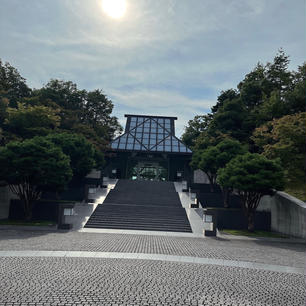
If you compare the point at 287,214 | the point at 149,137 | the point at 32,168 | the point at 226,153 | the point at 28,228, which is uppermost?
the point at 149,137

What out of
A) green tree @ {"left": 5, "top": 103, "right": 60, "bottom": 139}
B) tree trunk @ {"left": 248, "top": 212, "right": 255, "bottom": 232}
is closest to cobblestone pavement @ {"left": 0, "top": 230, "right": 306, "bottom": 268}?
tree trunk @ {"left": 248, "top": 212, "right": 255, "bottom": 232}

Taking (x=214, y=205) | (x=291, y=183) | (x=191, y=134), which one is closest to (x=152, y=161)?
(x=191, y=134)

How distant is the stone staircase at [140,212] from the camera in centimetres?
1808

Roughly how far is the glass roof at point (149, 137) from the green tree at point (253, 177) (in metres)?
20.9

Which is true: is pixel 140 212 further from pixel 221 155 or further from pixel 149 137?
pixel 149 137

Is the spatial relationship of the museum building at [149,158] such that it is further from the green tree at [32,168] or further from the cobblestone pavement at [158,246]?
the cobblestone pavement at [158,246]

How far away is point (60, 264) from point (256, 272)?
23.0ft

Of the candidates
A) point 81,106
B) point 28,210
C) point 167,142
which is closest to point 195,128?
point 167,142

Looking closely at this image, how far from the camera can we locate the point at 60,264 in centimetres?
885

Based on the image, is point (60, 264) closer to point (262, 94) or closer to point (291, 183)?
point (291, 183)

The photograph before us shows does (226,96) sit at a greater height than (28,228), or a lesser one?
greater

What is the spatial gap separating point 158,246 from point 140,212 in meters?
8.11

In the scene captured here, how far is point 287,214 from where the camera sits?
18375mm

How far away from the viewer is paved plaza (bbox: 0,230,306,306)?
6.39m
